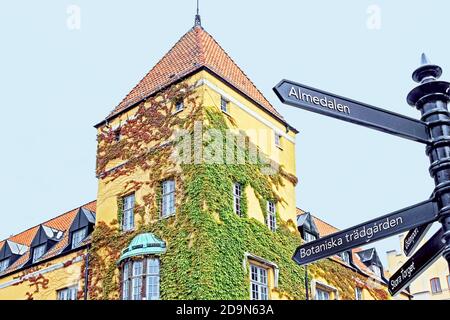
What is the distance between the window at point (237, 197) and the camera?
22688 mm

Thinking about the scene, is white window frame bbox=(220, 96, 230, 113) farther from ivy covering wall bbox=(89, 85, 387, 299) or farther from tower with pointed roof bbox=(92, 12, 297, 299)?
ivy covering wall bbox=(89, 85, 387, 299)

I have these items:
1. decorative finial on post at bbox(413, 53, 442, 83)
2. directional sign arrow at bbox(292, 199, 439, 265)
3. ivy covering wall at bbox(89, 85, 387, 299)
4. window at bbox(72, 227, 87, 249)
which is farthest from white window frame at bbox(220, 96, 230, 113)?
decorative finial on post at bbox(413, 53, 442, 83)

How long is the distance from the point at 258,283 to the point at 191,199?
4.04m

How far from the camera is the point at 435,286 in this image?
45.7m

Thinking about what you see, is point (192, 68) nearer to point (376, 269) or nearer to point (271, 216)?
point (271, 216)

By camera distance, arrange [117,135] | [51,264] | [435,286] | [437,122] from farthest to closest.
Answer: [435,286], [51,264], [117,135], [437,122]

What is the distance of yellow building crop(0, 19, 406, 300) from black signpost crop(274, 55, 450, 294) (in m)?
14.6

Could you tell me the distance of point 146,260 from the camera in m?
21.6

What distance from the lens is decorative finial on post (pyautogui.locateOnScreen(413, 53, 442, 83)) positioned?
5.36 m

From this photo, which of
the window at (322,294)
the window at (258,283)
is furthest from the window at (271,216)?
the window at (322,294)

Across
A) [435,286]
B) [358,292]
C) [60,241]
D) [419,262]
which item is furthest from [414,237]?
[435,286]

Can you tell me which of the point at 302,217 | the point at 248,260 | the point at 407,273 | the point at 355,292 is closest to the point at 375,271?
the point at 355,292
